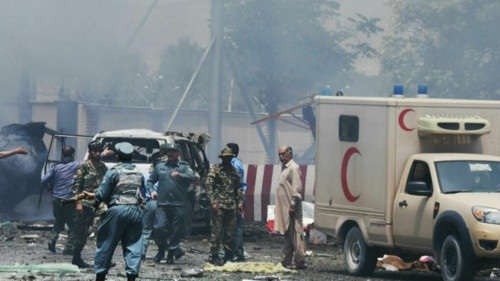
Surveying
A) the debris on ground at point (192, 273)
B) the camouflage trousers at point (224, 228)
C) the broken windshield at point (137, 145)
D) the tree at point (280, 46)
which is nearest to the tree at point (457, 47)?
the tree at point (280, 46)

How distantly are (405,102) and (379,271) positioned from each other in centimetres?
272

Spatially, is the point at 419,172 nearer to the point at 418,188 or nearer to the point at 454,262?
the point at 418,188

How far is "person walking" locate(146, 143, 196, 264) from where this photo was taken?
14.5 meters

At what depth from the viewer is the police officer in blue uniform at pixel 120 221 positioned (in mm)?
10422

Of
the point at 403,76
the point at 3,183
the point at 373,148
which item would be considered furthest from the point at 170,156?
the point at 403,76

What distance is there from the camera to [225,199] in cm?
1440

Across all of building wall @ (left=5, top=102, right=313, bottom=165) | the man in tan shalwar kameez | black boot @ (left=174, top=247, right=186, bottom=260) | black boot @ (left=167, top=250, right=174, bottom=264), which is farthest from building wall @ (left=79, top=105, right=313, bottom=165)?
the man in tan shalwar kameez

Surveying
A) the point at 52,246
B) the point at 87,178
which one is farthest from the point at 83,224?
the point at 52,246

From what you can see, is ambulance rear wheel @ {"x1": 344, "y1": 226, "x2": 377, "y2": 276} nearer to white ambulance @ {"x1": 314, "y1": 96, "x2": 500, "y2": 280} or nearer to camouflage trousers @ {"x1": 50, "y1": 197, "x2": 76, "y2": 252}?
white ambulance @ {"x1": 314, "y1": 96, "x2": 500, "y2": 280}

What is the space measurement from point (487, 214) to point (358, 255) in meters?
2.87

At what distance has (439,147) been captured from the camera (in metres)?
13.0

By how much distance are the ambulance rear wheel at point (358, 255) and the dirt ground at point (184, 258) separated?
145mm

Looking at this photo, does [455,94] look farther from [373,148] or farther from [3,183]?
[373,148]

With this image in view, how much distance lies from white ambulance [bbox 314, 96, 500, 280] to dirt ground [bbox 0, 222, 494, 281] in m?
0.69
